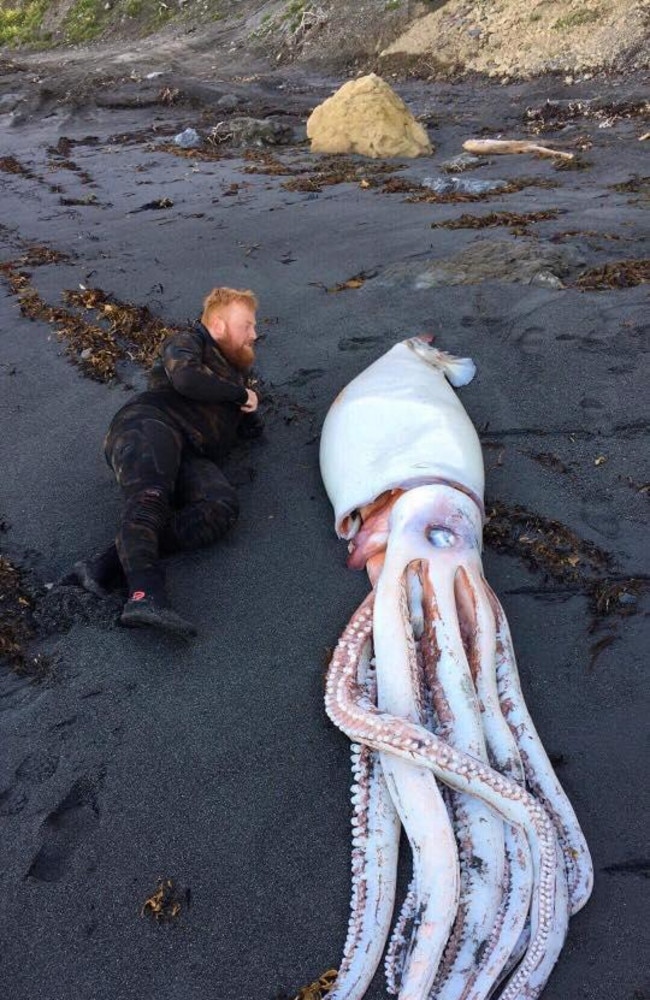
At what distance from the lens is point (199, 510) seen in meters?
3.58

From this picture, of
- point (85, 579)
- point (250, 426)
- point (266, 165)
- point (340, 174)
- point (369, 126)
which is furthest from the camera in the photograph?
point (369, 126)

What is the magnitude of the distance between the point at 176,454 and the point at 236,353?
26.7 inches

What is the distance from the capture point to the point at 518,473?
3.97 m

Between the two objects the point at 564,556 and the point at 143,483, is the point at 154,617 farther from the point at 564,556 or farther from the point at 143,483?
the point at 564,556

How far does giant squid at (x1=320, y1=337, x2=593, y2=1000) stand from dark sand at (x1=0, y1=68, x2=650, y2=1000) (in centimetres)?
14

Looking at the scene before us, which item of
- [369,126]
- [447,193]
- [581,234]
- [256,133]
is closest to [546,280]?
[581,234]

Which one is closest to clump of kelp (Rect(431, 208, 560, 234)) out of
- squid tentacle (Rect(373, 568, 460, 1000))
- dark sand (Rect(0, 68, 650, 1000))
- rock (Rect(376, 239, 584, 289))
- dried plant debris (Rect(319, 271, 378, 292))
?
dark sand (Rect(0, 68, 650, 1000))

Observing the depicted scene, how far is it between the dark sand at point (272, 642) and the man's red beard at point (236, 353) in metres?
0.55

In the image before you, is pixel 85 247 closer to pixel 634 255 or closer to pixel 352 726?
pixel 634 255

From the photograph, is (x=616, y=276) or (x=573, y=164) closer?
(x=616, y=276)

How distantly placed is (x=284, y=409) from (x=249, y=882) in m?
2.91

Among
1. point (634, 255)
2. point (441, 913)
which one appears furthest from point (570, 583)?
point (634, 255)

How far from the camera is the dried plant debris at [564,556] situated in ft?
10.5

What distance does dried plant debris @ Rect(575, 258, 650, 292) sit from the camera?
17.5 feet
